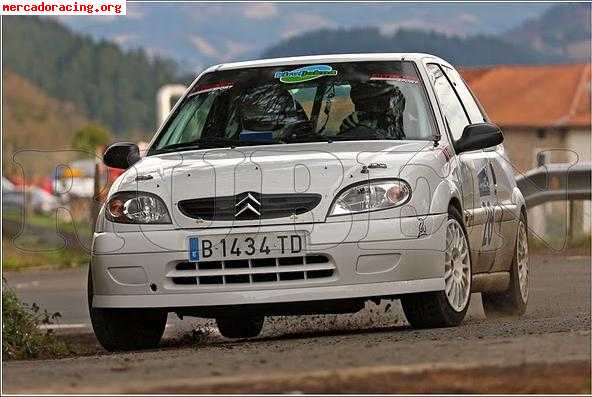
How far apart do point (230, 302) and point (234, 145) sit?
4.50 ft

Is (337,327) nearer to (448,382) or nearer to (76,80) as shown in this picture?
(448,382)

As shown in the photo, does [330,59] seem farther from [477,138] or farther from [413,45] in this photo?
[413,45]

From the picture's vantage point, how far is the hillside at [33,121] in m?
118

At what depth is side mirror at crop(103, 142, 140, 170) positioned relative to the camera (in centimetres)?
1033

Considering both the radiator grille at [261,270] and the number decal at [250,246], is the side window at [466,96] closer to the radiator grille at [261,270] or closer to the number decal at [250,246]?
the radiator grille at [261,270]

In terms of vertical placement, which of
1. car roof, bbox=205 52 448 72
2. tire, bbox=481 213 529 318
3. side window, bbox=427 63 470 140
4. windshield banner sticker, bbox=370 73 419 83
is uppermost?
car roof, bbox=205 52 448 72

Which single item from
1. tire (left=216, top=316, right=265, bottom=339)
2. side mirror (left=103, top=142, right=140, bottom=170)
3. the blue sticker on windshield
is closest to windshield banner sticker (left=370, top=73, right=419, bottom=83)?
the blue sticker on windshield

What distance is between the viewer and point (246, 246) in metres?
8.95

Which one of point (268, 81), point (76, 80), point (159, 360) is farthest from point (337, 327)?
point (76, 80)

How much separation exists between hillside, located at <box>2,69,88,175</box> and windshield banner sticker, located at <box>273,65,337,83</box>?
98.9 m

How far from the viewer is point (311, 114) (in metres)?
10.2

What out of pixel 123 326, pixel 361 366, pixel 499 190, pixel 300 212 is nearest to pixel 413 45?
pixel 499 190

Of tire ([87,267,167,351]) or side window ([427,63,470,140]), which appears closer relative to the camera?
tire ([87,267,167,351])

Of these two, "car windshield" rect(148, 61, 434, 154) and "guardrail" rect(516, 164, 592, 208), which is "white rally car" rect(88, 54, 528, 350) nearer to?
"car windshield" rect(148, 61, 434, 154)
